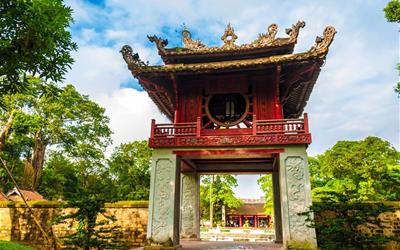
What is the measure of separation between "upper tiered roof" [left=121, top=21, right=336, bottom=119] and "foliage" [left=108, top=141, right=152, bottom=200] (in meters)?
13.8

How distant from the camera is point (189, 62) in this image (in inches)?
409

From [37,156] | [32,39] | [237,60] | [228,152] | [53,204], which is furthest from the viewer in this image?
[37,156]

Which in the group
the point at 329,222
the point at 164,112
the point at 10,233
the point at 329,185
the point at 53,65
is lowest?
the point at 10,233

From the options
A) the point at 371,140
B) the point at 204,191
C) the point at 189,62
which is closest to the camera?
the point at 189,62

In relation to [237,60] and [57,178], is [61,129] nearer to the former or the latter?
[57,178]

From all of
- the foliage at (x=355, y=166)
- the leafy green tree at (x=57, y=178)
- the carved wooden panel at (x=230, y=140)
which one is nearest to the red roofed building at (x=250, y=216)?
the foliage at (x=355, y=166)

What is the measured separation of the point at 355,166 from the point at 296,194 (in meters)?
17.8

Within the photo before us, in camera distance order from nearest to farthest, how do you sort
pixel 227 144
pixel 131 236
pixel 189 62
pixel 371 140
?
pixel 227 144 < pixel 189 62 < pixel 131 236 < pixel 371 140

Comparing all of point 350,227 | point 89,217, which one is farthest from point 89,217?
point 350,227

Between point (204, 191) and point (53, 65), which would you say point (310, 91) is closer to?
point (53, 65)

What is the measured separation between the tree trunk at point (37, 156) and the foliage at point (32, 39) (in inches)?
779

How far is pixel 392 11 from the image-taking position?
353 inches

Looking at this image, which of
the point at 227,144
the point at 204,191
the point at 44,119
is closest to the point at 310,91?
the point at 227,144

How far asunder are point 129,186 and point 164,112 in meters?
12.4
